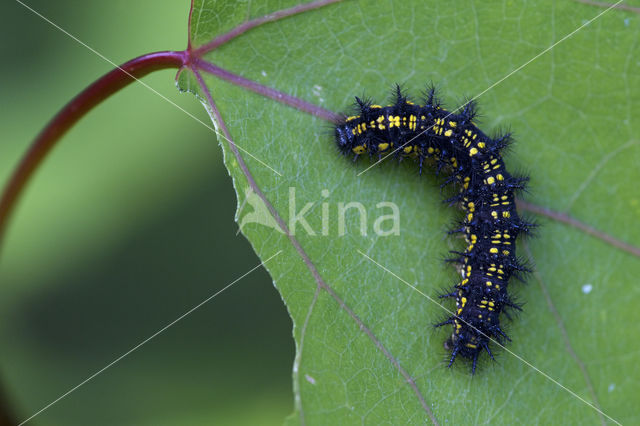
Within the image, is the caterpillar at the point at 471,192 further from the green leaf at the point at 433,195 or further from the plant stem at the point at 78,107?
the plant stem at the point at 78,107

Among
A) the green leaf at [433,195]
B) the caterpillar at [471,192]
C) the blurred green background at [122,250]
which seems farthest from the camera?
the blurred green background at [122,250]

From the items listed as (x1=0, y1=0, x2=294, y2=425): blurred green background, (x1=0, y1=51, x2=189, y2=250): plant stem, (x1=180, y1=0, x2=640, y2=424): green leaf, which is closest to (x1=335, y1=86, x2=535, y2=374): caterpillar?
(x1=180, y1=0, x2=640, y2=424): green leaf

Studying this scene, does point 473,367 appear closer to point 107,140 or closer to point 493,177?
point 493,177

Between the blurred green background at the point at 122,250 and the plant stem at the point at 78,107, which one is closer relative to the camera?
the plant stem at the point at 78,107

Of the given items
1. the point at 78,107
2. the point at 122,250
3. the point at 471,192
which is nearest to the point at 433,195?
the point at 471,192

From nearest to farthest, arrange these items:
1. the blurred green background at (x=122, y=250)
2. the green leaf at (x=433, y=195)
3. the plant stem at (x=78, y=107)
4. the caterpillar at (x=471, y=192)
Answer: the plant stem at (x=78, y=107) < the green leaf at (x=433, y=195) < the caterpillar at (x=471, y=192) < the blurred green background at (x=122, y=250)

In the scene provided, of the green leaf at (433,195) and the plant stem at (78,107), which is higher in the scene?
the plant stem at (78,107)

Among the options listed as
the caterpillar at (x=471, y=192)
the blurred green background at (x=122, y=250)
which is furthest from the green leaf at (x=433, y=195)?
the blurred green background at (x=122, y=250)

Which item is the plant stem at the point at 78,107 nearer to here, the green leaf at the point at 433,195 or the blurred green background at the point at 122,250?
the green leaf at the point at 433,195
